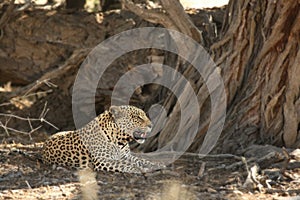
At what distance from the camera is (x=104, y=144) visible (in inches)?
277

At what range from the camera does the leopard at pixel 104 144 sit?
6.94 meters

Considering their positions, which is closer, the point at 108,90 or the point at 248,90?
the point at 248,90

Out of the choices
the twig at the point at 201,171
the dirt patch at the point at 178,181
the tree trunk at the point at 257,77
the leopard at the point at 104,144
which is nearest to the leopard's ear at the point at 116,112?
the leopard at the point at 104,144

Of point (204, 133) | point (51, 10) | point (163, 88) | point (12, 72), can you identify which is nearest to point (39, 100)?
point (12, 72)

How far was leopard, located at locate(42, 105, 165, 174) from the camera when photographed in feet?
22.8

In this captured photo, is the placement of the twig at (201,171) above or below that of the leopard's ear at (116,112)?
below

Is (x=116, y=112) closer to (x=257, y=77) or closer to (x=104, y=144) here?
(x=104, y=144)

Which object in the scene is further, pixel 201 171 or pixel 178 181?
pixel 201 171

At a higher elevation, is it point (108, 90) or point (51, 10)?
point (51, 10)

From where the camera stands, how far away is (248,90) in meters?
7.61

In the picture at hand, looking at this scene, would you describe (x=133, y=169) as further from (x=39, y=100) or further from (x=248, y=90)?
(x=39, y=100)

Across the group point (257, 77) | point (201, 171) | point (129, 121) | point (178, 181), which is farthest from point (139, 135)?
point (257, 77)

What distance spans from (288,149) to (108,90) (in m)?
4.73

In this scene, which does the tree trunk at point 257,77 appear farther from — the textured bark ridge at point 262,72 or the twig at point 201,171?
the twig at point 201,171
